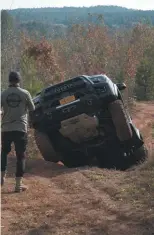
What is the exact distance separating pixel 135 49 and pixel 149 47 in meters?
1.71

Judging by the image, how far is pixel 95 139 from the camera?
784 centimetres

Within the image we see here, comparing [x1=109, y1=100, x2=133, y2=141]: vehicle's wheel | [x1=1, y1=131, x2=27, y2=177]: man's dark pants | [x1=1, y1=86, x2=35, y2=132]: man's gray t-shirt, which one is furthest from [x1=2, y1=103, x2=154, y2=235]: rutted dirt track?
[x1=1, y1=86, x2=35, y2=132]: man's gray t-shirt

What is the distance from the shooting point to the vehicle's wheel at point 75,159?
813 centimetres

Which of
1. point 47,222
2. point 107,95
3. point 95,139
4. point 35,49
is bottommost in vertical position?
point 47,222

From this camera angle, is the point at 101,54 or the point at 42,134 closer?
the point at 42,134

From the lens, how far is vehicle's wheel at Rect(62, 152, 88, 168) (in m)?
8.13

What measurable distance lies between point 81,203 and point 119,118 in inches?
89.6

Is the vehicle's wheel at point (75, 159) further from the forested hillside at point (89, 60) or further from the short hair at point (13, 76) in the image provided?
the forested hillside at point (89, 60)

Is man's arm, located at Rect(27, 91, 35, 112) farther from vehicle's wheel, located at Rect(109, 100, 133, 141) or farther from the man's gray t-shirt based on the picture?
vehicle's wheel, located at Rect(109, 100, 133, 141)

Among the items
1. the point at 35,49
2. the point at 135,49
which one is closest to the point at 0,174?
the point at 35,49

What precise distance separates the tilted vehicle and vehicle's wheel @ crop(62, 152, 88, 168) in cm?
2

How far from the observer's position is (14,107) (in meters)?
6.27

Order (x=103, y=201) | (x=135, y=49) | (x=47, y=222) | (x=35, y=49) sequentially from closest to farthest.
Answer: (x=47, y=222)
(x=103, y=201)
(x=35, y=49)
(x=135, y=49)

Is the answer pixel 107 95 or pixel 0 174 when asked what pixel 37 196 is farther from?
pixel 107 95
